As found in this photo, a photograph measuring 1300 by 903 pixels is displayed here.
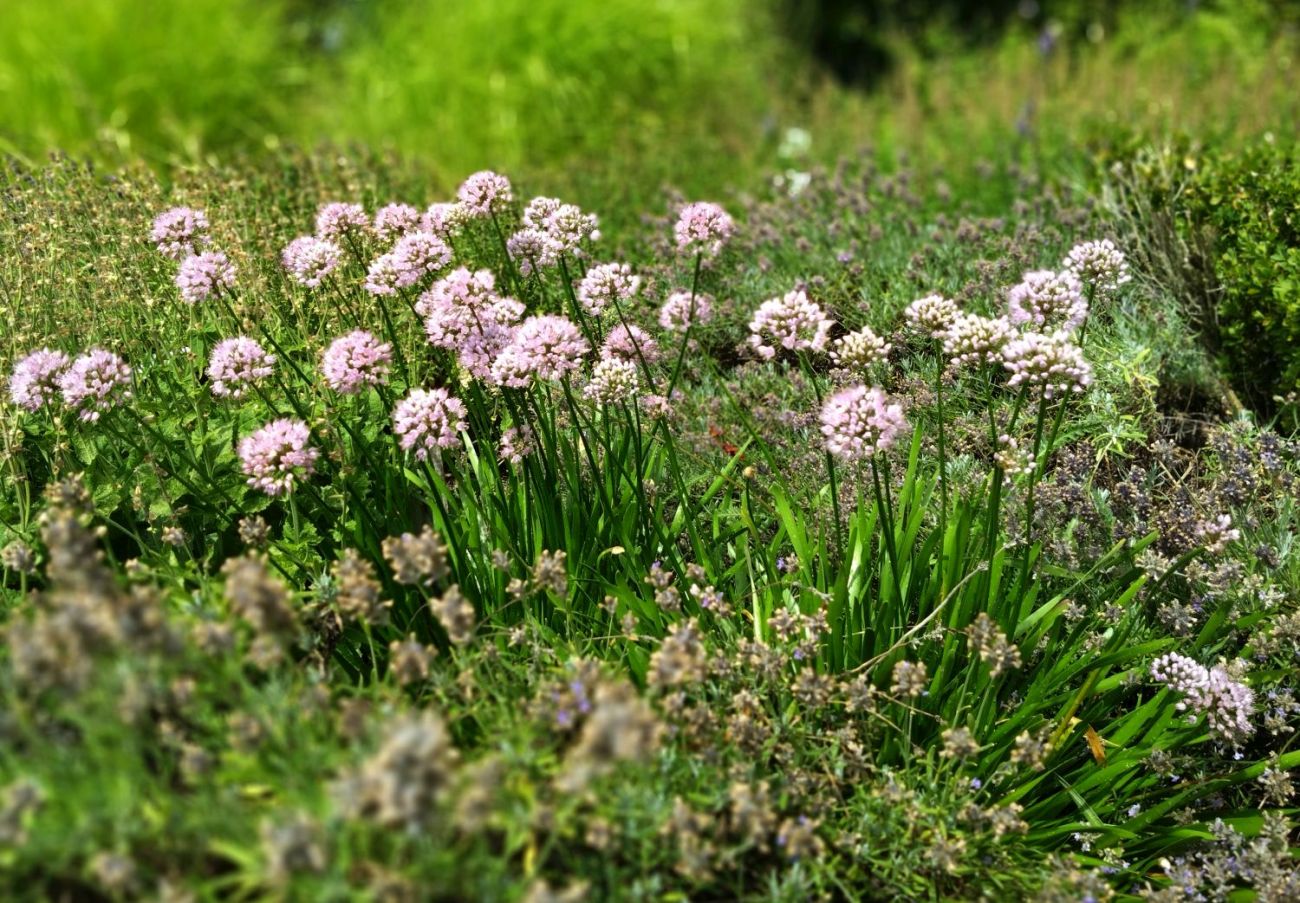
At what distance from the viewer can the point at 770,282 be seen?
470 cm

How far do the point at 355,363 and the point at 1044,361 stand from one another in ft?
5.67

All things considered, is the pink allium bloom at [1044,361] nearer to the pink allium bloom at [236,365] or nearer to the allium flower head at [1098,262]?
the allium flower head at [1098,262]

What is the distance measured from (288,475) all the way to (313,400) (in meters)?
0.84

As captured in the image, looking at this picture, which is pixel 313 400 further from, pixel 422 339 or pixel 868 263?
pixel 868 263

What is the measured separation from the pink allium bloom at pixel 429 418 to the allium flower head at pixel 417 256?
41 centimetres

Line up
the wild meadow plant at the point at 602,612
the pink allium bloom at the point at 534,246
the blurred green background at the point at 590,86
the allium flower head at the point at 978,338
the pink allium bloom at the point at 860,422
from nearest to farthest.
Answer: the wild meadow plant at the point at 602,612 < the pink allium bloom at the point at 860,422 < the allium flower head at the point at 978,338 < the pink allium bloom at the point at 534,246 < the blurred green background at the point at 590,86

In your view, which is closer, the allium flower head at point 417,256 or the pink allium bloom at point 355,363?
the pink allium bloom at point 355,363

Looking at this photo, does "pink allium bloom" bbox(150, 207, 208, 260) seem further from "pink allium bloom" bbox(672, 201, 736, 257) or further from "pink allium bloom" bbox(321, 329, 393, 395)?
"pink allium bloom" bbox(672, 201, 736, 257)

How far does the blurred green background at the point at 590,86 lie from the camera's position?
26.2ft

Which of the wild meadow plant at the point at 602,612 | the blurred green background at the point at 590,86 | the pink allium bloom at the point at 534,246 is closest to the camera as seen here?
the wild meadow plant at the point at 602,612

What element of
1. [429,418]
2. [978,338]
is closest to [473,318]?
[429,418]

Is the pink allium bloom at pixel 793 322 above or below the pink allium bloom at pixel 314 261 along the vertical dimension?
below

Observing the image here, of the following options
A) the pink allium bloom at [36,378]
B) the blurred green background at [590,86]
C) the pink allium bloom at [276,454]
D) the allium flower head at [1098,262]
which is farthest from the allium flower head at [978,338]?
the blurred green background at [590,86]

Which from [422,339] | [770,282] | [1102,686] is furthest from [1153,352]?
[422,339]
